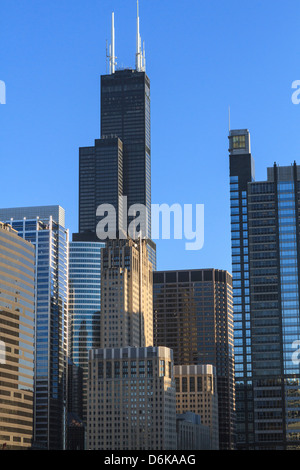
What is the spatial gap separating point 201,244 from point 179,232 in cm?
827

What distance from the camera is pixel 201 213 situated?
170875mm
